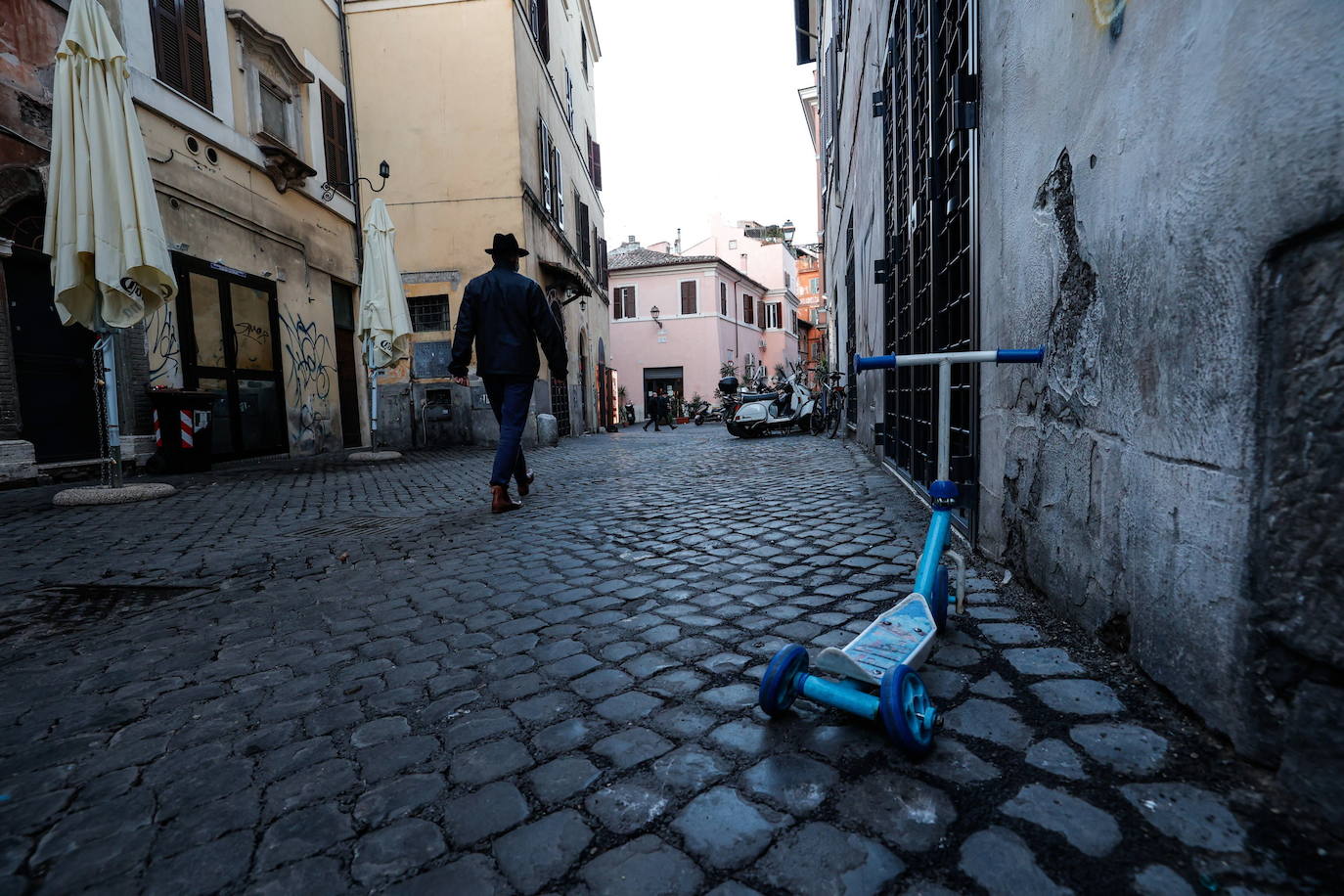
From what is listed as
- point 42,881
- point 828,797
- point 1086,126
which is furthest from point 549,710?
point 1086,126

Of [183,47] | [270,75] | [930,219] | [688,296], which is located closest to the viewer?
[930,219]

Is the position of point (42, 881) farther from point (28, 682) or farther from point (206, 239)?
point (206, 239)

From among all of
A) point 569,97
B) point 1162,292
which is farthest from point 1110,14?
point 569,97

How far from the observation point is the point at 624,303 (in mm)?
33531

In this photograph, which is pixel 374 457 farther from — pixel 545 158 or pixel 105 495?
pixel 545 158

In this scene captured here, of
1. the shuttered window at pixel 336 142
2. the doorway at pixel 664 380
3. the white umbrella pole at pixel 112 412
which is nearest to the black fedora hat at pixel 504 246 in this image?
the white umbrella pole at pixel 112 412

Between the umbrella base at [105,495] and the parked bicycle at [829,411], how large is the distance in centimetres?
965

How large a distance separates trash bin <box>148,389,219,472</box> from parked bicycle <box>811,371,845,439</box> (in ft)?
30.4

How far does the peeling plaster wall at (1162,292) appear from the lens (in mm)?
1166

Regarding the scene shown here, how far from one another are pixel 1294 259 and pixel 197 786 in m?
2.35

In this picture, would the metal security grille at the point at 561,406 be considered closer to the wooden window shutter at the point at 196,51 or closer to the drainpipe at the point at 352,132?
the drainpipe at the point at 352,132

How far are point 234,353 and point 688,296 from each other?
25.1 m

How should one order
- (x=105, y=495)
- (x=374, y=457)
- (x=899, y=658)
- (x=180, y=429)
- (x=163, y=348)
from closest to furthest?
1. (x=899, y=658)
2. (x=105, y=495)
3. (x=180, y=429)
4. (x=163, y=348)
5. (x=374, y=457)

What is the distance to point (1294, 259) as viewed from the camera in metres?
1.14
